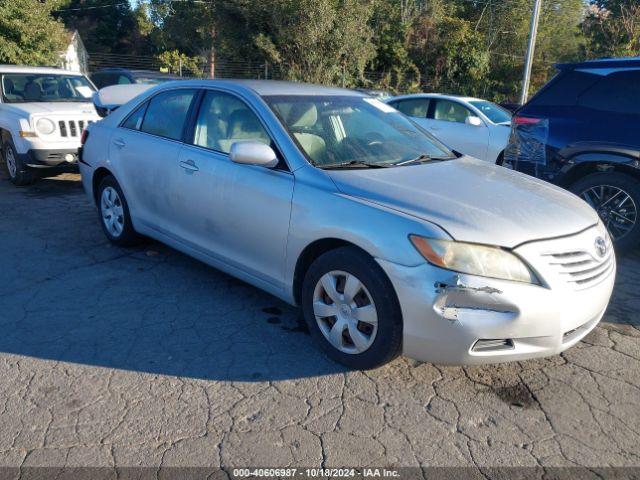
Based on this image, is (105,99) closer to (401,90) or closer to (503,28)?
(401,90)

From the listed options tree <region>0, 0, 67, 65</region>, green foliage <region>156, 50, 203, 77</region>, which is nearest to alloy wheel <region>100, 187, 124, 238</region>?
tree <region>0, 0, 67, 65</region>

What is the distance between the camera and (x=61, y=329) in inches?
151

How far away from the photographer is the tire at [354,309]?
3.06 m

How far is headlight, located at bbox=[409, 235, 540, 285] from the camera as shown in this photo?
2.87 m

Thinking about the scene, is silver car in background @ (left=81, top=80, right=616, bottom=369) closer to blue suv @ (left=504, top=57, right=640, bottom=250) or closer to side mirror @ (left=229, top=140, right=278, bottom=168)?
side mirror @ (left=229, top=140, right=278, bottom=168)

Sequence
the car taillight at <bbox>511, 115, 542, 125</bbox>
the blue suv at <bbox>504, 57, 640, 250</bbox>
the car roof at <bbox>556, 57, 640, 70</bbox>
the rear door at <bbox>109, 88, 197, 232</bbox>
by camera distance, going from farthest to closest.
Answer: the car taillight at <bbox>511, 115, 542, 125</bbox>
the car roof at <bbox>556, 57, 640, 70</bbox>
the blue suv at <bbox>504, 57, 640, 250</bbox>
the rear door at <bbox>109, 88, 197, 232</bbox>

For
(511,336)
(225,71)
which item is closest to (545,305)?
(511,336)

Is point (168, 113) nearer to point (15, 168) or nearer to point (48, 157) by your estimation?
point (48, 157)

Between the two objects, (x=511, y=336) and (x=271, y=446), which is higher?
(x=511, y=336)

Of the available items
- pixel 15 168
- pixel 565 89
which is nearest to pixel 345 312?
pixel 565 89

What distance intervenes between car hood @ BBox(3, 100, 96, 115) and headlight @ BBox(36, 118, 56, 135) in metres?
0.13

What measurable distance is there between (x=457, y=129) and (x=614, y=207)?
4.31 meters

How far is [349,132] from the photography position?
411cm

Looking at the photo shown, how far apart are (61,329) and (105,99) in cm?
453
